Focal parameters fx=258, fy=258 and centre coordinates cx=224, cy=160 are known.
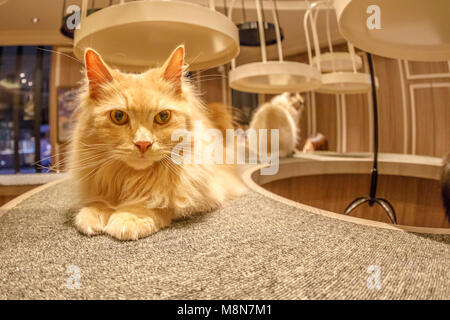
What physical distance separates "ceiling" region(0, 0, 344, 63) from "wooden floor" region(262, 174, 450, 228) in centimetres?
218

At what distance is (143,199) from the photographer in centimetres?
70

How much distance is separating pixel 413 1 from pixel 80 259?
33.3 inches

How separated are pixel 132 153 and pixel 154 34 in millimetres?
376

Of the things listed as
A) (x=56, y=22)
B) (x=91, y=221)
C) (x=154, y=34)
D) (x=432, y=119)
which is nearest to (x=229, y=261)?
(x=91, y=221)

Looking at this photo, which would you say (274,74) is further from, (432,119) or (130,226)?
(432,119)

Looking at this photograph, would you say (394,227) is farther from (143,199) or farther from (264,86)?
(264,86)

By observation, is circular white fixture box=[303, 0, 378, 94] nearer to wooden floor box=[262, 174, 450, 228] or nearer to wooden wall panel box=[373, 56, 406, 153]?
wooden floor box=[262, 174, 450, 228]

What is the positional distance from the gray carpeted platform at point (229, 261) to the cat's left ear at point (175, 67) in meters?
0.40

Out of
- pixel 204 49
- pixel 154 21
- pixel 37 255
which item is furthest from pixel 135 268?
pixel 204 49

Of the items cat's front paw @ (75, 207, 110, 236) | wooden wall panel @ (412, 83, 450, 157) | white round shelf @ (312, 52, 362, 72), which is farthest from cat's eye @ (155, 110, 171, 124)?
wooden wall panel @ (412, 83, 450, 157)

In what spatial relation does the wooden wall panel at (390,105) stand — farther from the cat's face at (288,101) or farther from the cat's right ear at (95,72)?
the cat's right ear at (95,72)

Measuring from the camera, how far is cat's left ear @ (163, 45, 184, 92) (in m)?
0.69

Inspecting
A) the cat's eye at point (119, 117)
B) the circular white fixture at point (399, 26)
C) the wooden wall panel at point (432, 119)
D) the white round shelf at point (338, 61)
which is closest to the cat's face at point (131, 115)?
the cat's eye at point (119, 117)

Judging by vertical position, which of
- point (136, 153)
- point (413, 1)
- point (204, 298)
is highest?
point (413, 1)
